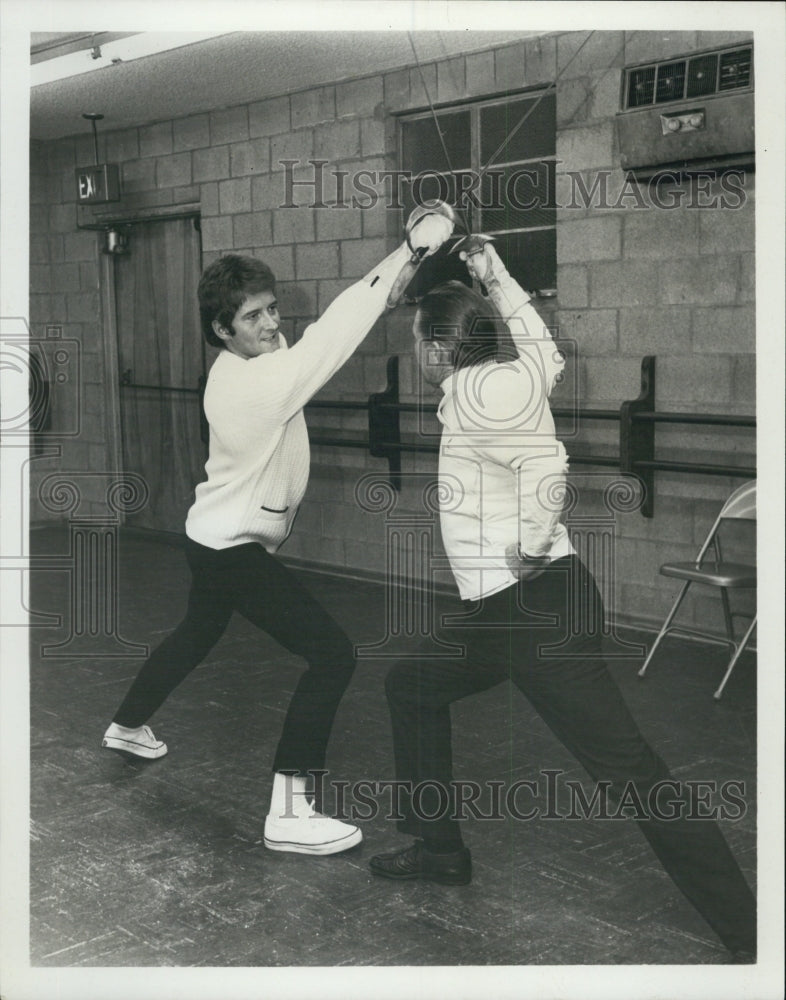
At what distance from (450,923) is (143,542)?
142 centimetres

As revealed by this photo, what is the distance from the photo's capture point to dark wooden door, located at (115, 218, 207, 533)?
3.68 metres

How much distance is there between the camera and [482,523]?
3248mm

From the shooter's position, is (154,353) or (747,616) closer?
(154,353)

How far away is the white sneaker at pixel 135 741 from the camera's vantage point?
3.96 metres

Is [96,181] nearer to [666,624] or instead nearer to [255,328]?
[255,328]

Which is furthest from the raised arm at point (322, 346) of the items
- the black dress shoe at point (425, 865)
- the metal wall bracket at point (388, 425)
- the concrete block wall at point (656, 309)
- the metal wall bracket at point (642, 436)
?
the black dress shoe at point (425, 865)

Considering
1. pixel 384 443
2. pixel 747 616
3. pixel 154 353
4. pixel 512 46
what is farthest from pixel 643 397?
pixel 154 353

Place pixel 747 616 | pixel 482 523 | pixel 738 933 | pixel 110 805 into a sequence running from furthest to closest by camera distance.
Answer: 1. pixel 747 616
2. pixel 110 805
3. pixel 482 523
4. pixel 738 933

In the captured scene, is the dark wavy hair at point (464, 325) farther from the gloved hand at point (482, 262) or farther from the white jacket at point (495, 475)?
the gloved hand at point (482, 262)

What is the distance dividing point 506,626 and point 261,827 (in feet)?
3.44

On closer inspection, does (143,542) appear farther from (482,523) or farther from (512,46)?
(512,46)

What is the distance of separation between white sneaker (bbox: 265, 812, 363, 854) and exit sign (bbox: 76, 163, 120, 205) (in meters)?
2.03

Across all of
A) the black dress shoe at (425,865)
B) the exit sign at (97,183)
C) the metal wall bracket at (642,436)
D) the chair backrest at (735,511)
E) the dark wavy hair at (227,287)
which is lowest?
the black dress shoe at (425,865)

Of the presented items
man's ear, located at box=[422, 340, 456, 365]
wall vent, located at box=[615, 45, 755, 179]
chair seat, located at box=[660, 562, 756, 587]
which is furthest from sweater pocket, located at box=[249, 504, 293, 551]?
wall vent, located at box=[615, 45, 755, 179]
